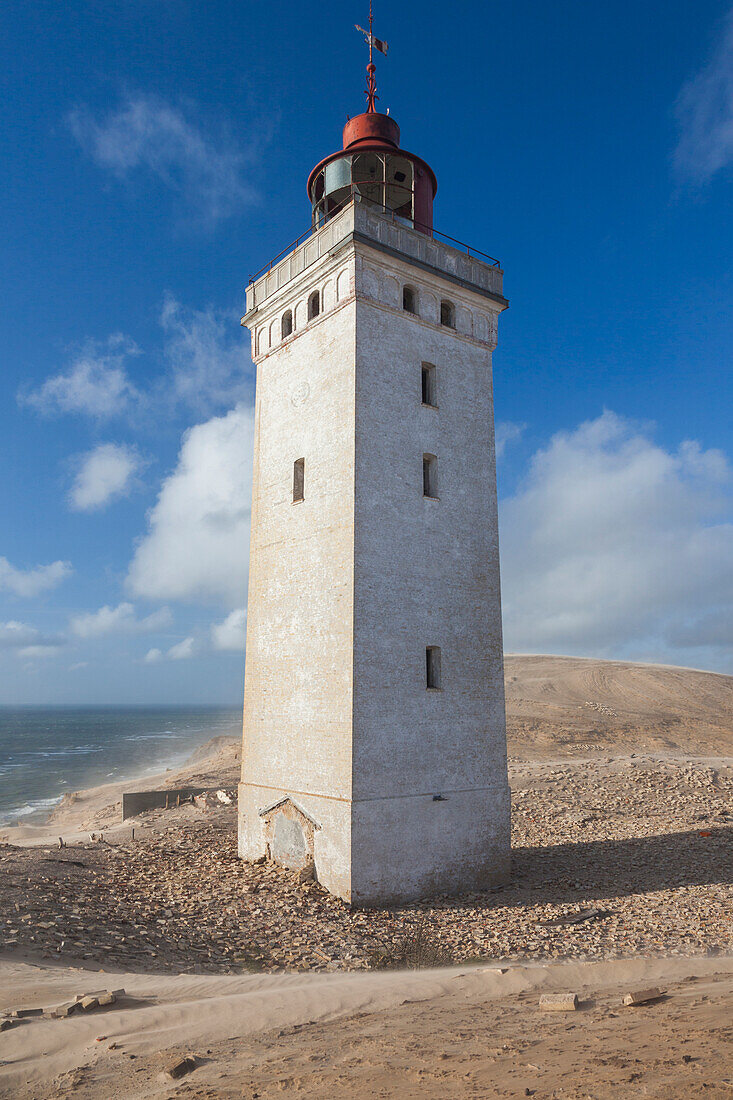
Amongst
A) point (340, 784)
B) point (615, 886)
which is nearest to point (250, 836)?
point (340, 784)

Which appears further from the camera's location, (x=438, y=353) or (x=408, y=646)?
(x=438, y=353)

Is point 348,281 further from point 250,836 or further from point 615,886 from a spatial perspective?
point 615,886

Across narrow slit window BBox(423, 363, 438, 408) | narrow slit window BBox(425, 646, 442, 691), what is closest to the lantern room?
narrow slit window BBox(423, 363, 438, 408)

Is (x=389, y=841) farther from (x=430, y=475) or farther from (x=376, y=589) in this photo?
(x=430, y=475)

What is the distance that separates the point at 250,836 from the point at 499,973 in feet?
27.7

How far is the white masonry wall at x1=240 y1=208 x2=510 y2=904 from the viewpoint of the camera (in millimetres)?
14953

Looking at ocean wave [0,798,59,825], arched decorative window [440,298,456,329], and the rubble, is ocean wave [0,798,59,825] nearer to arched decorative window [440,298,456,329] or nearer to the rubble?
the rubble

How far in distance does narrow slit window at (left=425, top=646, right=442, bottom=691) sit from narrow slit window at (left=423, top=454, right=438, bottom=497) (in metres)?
3.65

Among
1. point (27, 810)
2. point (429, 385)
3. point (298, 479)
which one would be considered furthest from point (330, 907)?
point (27, 810)

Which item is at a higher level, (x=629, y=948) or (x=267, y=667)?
(x=267, y=667)

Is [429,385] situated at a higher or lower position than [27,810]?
higher

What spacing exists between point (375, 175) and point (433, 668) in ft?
44.5

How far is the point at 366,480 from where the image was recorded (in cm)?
1571

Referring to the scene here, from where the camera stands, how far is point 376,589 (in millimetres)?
15445
